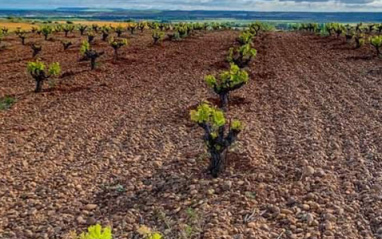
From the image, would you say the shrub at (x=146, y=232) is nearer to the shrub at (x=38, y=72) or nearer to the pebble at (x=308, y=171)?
the pebble at (x=308, y=171)

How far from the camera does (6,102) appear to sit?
19.3 meters

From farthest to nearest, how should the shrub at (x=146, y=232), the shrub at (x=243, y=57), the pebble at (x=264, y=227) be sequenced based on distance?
1. the shrub at (x=243, y=57)
2. the pebble at (x=264, y=227)
3. the shrub at (x=146, y=232)

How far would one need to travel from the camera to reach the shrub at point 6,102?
18475 millimetres

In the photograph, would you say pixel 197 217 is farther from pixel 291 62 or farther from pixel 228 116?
pixel 291 62

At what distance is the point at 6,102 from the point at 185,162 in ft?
33.3

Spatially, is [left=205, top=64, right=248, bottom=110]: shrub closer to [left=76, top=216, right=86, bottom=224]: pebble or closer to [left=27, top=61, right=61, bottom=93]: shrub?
[left=27, top=61, right=61, bottom=93]: shrub

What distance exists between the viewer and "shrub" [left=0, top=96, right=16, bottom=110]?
1848 cm

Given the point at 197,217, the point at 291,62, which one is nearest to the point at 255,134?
the point at 197,217

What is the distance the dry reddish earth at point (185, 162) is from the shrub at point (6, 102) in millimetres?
241

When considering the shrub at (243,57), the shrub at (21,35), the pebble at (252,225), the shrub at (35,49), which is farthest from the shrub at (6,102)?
the shrub at (21,35)

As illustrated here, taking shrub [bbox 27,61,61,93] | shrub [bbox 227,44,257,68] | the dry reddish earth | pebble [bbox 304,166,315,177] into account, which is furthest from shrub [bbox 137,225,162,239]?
shrub [bbox 227,44,257,68]

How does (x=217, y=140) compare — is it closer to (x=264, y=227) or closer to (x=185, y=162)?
(x=185, y=162)

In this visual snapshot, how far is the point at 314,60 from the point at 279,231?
24.1 m

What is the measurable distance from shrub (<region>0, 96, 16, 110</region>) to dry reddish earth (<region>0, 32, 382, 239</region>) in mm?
241
